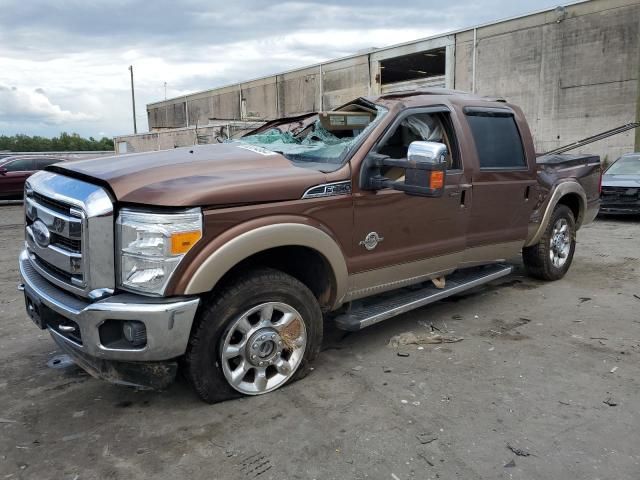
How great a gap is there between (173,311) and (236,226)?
59 cm

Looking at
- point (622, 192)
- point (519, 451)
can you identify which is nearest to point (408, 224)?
point (519, 451)

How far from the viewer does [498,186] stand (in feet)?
15.7

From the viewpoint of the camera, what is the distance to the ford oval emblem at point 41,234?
3.23 meters

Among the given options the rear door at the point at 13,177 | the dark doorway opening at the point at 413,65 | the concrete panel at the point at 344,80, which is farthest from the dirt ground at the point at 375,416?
the concrete panel at the point at 344,80

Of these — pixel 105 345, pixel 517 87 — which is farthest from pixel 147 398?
pixel 517 87

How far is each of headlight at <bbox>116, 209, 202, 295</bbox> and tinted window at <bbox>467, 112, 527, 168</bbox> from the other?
114 inches

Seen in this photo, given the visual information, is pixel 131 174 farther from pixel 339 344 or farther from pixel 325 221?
pixel 339 344

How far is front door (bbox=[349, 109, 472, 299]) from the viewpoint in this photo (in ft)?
12.3

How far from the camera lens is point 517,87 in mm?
23812

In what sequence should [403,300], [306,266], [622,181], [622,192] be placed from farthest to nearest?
[622,181] < [622,192] < [403,300] < [306,266]

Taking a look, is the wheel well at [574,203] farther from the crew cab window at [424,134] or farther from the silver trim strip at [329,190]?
the silver trim strip at [329,190]

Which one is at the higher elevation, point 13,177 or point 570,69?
point 570,69

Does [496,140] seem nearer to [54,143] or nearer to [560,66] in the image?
[560,66]

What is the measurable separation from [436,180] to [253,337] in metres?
1.52
